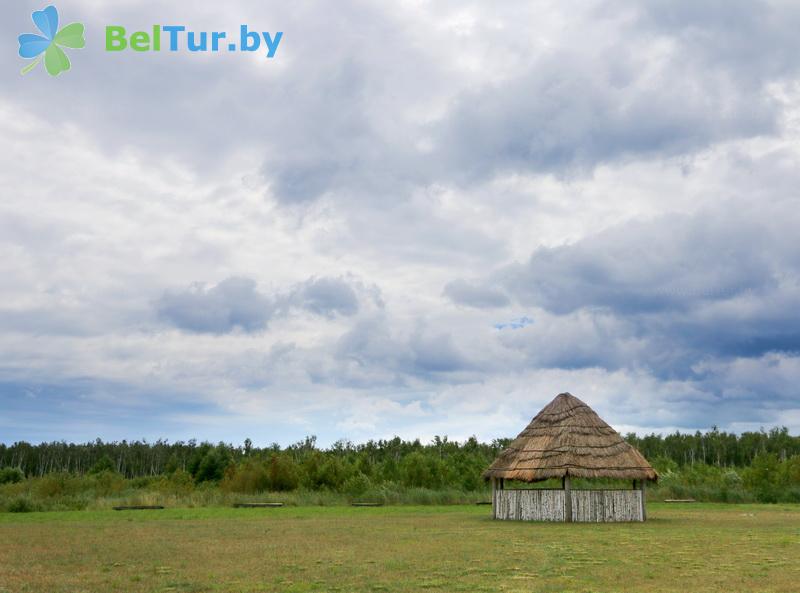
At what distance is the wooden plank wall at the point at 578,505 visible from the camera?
33.5 meters

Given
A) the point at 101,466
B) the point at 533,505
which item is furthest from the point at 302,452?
the point at 533,505

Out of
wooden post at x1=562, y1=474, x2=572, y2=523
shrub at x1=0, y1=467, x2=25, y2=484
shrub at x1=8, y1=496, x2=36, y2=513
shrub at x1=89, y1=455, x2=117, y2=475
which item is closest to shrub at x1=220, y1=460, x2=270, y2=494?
shrub at x1=8, y1=496, x2=36, y2=513

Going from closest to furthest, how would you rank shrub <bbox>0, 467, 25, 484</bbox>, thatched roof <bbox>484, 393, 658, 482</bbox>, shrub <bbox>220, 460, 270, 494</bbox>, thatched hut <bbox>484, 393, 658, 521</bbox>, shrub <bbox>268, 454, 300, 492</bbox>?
thatched roof <bbox>484, 393, 658, 482</bbox> < thatched hut <bbox>484, 393, 658, 521</bbox> < shrub <bbox>220, 460, 270, 494</bbox> < shrub <bbox>268, 454, 300, 492</bbox> < shrub <bbox>0, 467, 25, 484</bbox>

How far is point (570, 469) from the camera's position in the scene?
3203 cm

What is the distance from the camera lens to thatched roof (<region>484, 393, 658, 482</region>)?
32.4 meters

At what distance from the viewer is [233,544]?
2323cm

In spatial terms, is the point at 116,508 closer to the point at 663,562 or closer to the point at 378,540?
the point at 378,540

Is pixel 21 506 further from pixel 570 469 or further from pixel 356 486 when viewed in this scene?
→ pixel 570 469

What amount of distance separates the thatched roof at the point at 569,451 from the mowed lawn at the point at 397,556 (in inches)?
81.7

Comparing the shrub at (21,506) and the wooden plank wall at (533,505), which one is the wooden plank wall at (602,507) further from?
the shrub at (21,506)

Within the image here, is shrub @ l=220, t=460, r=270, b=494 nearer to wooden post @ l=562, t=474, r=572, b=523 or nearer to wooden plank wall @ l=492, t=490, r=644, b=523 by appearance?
wooden plank wall @ l=492, t=490, r=644, b=523

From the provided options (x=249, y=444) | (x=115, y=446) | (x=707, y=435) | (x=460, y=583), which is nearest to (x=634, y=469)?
(x=460, y=583)

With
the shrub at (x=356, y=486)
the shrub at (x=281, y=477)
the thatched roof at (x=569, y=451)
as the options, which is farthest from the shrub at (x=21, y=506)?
the thatched roof at (x=569, y=451)

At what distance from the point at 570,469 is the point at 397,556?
1411 centimetres
